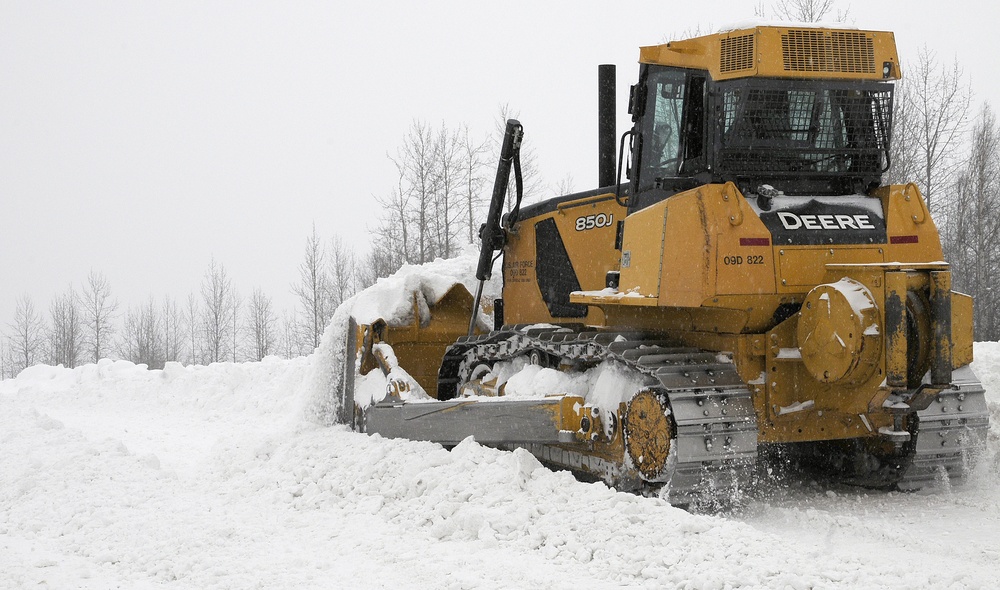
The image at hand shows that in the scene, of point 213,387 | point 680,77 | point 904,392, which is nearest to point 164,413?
point 213,387

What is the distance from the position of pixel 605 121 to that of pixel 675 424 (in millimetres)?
3500

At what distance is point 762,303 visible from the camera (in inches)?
203

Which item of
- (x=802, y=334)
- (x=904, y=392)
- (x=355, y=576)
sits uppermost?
(x=802, y=334)

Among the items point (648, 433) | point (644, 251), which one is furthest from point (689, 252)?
point (648, 433)

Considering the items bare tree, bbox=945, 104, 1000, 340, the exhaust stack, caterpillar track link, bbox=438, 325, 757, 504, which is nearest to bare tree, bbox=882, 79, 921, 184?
bare tree, bbox=945, 104, 1000, 340

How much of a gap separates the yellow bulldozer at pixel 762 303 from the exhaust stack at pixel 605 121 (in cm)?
132

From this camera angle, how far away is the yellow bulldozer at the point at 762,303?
4.82 metres

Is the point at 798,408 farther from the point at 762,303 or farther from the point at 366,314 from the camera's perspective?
the point at 366,314

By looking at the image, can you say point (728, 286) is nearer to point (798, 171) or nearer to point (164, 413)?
point (798, 171)

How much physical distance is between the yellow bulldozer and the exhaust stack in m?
1.32

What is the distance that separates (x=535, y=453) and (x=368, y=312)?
2.52 m

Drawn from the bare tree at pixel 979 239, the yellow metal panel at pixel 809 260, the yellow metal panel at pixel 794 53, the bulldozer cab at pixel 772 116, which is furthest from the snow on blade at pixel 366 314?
the bare tree at pixel 979 239

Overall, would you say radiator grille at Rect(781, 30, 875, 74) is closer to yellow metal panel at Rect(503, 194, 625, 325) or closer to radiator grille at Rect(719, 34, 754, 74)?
radiator grille at Rect(719, 34, 754, 74)

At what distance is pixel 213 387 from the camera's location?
43.6 ft
